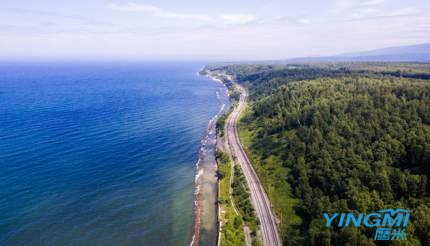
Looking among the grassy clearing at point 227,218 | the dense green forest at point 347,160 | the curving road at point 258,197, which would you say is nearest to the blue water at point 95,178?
the grassy clearing at point 227,218

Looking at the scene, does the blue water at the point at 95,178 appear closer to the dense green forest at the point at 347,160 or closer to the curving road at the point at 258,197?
the curving road at the point at 258,197

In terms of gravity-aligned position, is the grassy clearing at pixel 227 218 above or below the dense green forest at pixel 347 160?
below

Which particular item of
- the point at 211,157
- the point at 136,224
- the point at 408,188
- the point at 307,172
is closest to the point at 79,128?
the point at 211,157

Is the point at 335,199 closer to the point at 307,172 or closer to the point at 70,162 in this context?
the point at 307,172

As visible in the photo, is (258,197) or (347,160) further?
(347,160)

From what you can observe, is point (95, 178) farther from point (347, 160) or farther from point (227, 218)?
point (347, 160)

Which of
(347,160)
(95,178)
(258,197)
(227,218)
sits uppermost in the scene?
(347,160)

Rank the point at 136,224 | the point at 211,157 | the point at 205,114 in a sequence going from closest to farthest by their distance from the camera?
the point at 136,224
the point at 211,157
the point at 205,114

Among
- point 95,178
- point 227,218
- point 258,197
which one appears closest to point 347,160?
point 258,197

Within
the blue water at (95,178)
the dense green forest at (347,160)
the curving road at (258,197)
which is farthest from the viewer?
the blue water at (95,178)
